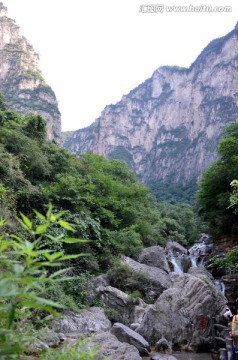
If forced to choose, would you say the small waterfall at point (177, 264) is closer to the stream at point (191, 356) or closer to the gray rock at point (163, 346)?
the gray rock at point (163, 346)

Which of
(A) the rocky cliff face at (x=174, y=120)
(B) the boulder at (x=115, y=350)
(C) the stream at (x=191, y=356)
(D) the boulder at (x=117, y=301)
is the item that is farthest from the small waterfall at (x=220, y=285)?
(A) the rocky cliff face at (x=174, y=120)

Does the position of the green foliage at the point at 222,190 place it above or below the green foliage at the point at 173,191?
below

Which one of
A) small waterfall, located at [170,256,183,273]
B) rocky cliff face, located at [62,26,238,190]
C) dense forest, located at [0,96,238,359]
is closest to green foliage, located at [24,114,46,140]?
dense forest, located at [0,96,238,359]

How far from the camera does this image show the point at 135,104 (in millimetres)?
143250

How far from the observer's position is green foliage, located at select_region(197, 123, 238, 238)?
22.1 m

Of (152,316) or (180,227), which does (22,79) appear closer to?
(180,227)

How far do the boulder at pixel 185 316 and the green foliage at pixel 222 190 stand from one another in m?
10.6

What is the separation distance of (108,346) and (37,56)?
97956 millimetres

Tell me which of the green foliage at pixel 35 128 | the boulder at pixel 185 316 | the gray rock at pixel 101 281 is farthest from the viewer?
the green foliage at pixel 35 128

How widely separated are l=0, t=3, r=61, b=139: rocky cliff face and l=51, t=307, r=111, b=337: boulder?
230ft

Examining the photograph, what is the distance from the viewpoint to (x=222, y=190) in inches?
951

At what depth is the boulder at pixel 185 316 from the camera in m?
10.7

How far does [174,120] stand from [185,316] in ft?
398

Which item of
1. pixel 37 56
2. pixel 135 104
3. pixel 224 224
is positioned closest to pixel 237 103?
pixel 135 104
